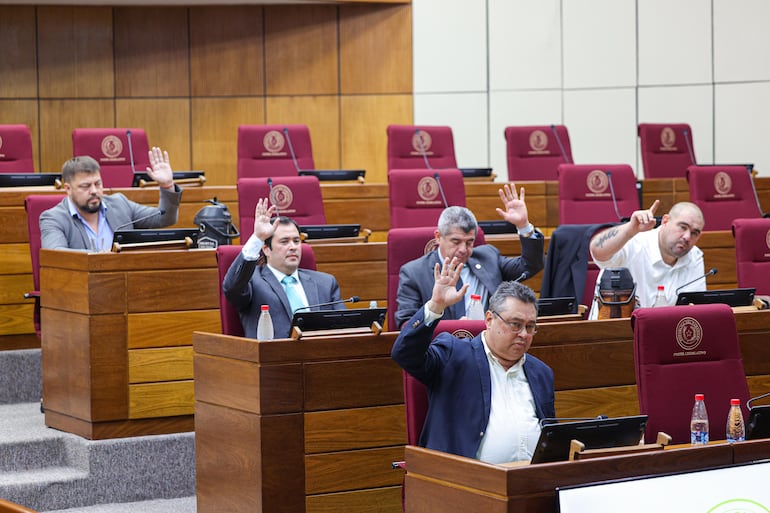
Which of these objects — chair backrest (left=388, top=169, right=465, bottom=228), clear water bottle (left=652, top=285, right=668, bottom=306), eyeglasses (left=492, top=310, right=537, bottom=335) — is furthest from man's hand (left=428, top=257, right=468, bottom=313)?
chair backrest (left=388, top=169, right=465, bottom=228)

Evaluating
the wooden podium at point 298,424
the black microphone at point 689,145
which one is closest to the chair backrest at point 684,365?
the wooden podium at point 298,424

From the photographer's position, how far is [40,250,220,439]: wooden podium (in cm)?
354

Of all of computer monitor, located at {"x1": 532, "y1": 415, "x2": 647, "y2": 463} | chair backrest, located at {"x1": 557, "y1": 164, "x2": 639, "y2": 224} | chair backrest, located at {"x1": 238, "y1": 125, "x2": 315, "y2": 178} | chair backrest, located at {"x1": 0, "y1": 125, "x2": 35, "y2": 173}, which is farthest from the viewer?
chair backrest, located at {"x1": 238, "y1": 125, "x2": 315, "y2": 178}

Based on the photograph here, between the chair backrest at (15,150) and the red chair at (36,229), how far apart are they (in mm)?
1494

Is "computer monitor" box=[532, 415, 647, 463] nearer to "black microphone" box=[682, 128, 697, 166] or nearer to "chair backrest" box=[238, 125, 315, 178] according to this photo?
Result: "chair backrest" box=[238, 125, 315, 178]

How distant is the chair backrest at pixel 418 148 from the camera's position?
5957mm

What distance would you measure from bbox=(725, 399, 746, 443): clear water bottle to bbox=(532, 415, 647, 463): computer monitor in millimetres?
446

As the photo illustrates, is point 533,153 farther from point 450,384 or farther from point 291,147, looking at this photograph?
point 450,384

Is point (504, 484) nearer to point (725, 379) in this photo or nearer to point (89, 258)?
point (725, 379)

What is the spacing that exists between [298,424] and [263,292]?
60 cm

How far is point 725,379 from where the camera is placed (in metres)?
2.83

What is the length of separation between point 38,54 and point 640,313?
213 inches

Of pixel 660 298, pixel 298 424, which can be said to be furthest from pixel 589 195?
pixel 298 424

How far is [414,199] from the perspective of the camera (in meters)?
4.71
